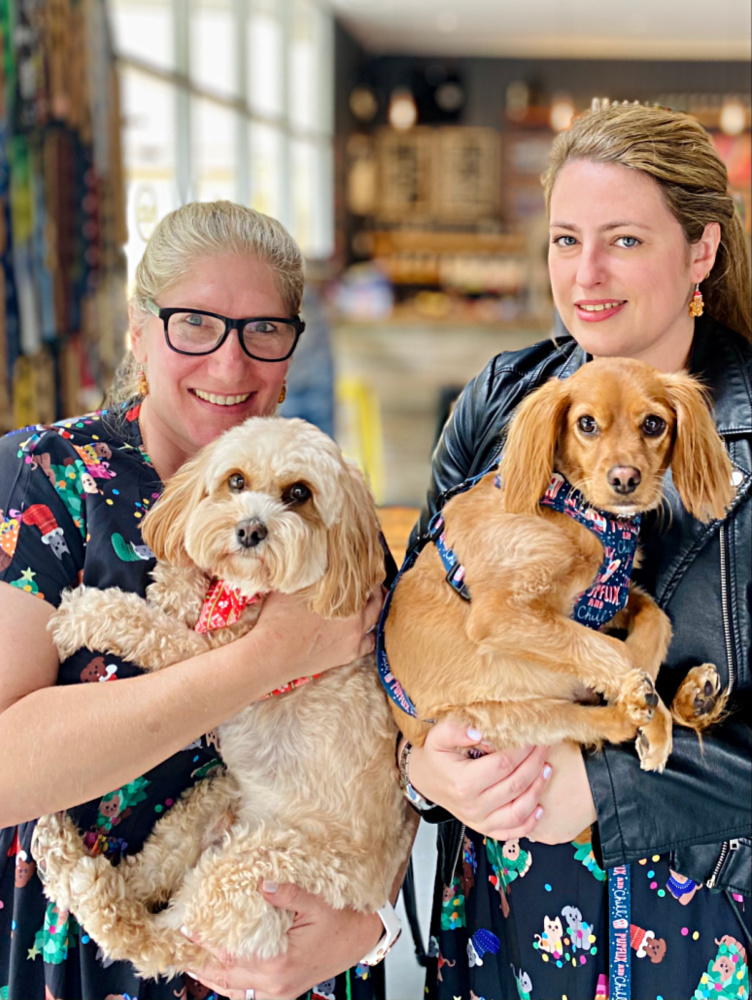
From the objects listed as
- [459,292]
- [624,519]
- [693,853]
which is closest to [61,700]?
[624,519]

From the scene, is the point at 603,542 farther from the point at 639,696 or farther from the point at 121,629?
the point at 121,629

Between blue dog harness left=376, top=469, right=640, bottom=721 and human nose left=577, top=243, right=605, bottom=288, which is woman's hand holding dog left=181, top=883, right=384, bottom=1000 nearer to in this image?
blue dog harness left=376, top=469, right=640, bottom=721

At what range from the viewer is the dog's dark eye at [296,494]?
1.31 m

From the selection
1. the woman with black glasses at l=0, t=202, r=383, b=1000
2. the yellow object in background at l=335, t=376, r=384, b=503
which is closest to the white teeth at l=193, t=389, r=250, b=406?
the woman with black glasses at l=0, t=202, r=383, b=1000

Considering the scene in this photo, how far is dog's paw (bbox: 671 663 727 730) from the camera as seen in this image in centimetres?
122

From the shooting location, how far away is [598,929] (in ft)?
4.25

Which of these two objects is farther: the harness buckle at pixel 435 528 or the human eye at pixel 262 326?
the human eye at pixel 262 326

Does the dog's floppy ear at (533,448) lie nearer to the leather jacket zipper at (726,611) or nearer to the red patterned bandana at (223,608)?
the leather jacket zipper at (726,611)

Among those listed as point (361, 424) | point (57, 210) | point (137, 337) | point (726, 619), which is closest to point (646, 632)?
point (726, 619)

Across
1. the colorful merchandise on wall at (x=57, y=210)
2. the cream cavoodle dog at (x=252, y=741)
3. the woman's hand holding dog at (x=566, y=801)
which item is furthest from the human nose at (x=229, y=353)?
the colorful merchandise on wall at (x=57, y=210)

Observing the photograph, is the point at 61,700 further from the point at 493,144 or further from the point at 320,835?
the point at 493,144

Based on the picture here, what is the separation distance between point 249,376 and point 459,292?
1139 cm

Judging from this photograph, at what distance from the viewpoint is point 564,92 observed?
12.6 m

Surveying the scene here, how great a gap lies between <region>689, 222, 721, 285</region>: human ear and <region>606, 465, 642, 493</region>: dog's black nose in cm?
37
